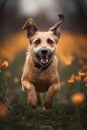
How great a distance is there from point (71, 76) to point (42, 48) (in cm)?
56

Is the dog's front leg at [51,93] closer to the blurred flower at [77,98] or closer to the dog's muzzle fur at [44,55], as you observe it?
the dog's muzzle fur at [44,55]

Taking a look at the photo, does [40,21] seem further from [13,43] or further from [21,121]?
[21,121]

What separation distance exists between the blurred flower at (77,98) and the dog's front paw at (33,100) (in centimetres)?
41

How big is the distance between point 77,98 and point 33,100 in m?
0.50

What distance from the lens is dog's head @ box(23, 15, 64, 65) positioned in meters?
2.74

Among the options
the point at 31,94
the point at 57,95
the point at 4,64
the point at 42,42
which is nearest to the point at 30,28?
the point at 42,42

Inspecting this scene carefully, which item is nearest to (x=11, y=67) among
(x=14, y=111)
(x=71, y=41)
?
(x=14, y=111)

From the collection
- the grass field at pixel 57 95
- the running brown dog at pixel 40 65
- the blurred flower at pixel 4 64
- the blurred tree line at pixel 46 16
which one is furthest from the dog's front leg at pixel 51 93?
the blurred tree line at pixel 46 16

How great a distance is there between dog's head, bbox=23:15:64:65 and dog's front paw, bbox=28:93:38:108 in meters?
0.24

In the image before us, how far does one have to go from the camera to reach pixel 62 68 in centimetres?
309

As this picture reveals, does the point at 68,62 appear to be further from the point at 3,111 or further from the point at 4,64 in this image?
the point at 3,111

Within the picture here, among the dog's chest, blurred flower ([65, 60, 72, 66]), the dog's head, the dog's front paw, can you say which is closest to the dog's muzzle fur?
the dog's head

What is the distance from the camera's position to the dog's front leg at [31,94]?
9.12ft

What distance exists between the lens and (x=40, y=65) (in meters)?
2.85
